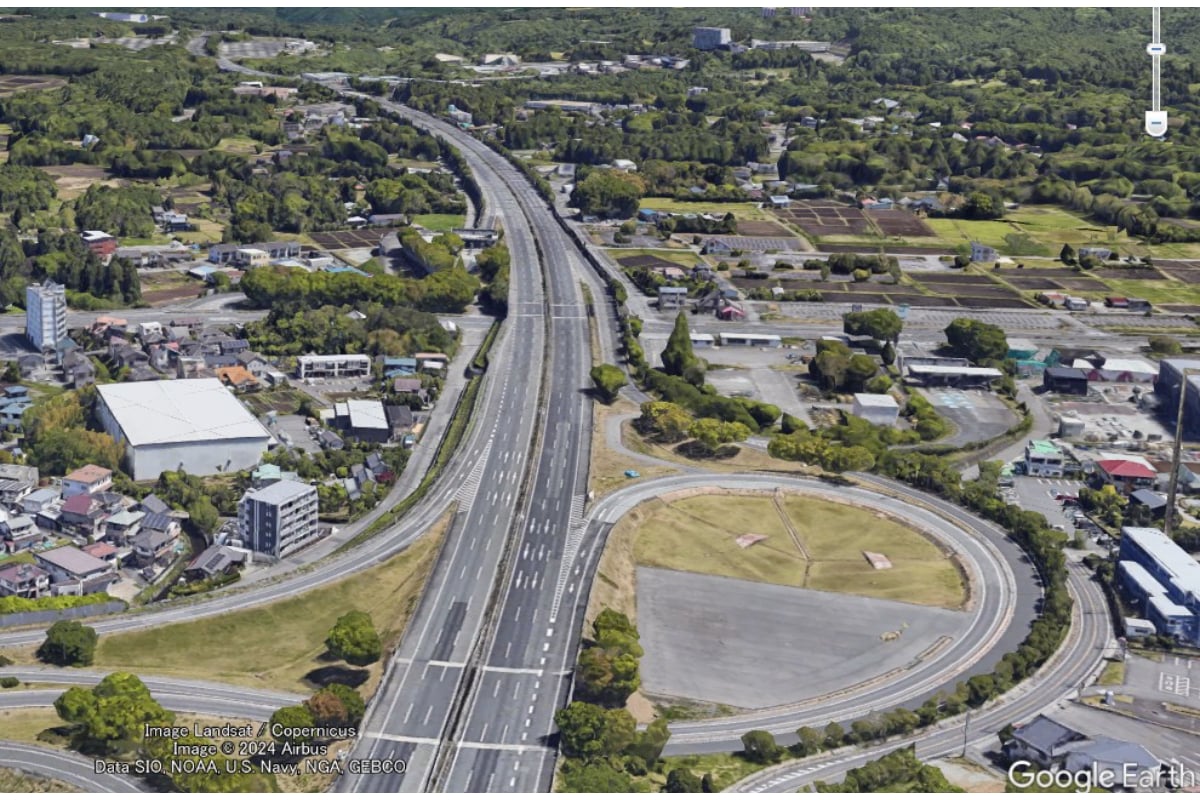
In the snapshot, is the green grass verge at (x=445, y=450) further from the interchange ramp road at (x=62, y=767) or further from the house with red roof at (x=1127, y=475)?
the house with red roof at (x=1127, y=475)

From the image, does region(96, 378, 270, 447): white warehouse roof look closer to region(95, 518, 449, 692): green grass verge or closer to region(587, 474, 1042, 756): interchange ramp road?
region(95, 518, 449, 692): green grass verge

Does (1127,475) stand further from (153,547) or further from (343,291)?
(343,291)

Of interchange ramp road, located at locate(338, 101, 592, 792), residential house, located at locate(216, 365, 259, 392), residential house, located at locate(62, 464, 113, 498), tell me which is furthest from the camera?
residential house, located at locate(216, 365, 259, 392)

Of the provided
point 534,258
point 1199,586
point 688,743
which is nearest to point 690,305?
point 534,258

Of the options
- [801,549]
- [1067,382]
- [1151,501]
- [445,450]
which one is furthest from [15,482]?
[1067,382]

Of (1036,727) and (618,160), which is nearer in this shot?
(1036,727)

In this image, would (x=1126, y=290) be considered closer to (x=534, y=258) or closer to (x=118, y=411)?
(x=534, y=258)

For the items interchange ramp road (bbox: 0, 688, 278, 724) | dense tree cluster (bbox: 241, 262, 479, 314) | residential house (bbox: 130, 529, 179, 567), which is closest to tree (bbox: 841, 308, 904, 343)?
dense tree cluster (bbox: 241, 262, 479, 314)
